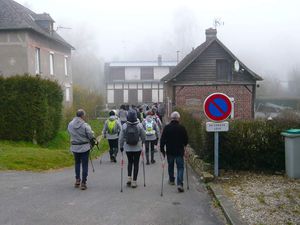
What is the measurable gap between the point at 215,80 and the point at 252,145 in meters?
19.3

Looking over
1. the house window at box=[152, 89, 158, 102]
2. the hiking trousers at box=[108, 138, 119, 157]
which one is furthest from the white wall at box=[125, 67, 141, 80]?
the hiking trousers at box=[108, 138, 119, 157]

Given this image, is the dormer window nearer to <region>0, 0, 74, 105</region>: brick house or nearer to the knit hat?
<region>0, 0, 74, 105</region>: brick house

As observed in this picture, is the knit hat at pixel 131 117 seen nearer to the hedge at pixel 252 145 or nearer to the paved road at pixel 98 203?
the paved road at pixel 98 203

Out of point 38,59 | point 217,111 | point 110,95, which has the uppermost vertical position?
point 38,59

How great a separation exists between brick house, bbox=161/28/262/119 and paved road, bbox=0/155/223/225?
19006 millimetres

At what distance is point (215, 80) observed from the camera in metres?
28.7

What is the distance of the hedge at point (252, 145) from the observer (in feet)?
31.8

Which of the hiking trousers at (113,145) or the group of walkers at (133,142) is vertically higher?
the group of walkers at (133,142)

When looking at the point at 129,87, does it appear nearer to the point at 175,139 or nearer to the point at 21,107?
the point at 21,107

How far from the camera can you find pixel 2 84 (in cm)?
1539

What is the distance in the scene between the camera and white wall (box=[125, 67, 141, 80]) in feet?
226

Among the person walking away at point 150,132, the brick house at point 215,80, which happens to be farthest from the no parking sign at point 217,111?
the brick house at point 215,80

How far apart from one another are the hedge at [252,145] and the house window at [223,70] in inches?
745

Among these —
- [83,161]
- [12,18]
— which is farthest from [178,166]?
[12,18]
